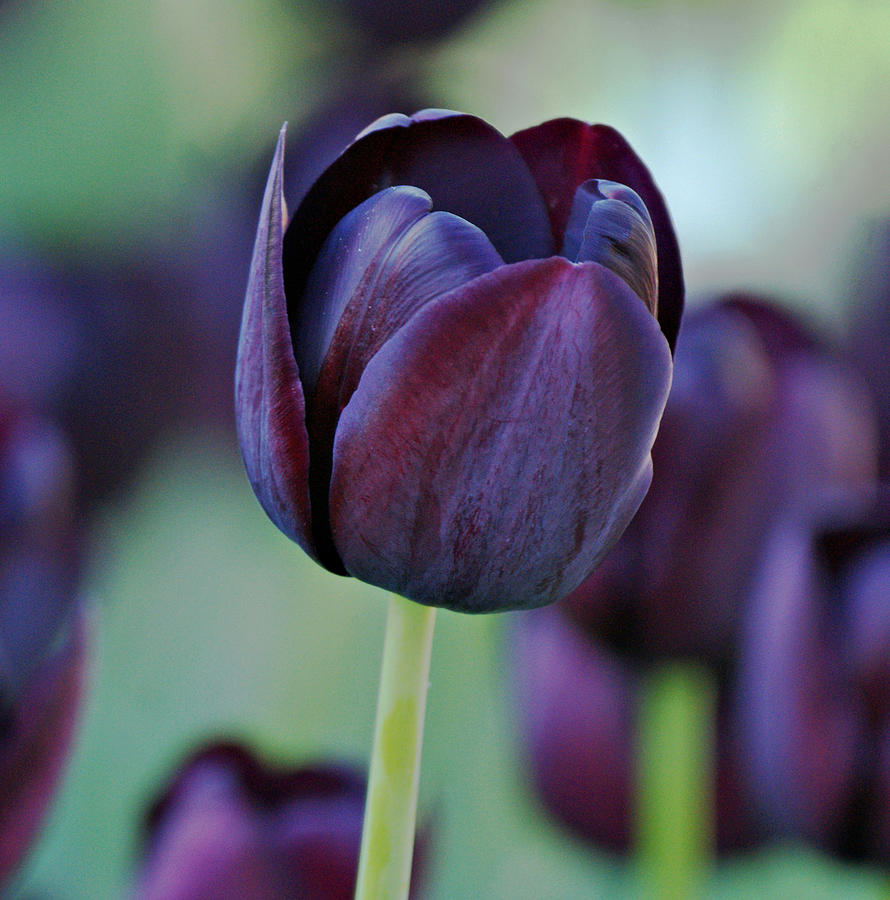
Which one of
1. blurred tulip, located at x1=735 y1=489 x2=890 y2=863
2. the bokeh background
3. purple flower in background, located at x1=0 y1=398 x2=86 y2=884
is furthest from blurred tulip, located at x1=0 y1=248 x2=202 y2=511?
blurred tulip, located at x1=735 y1=489 x2=890 y2=863

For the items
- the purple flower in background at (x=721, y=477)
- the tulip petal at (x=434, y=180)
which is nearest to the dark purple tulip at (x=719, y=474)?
the purple flower in background at (x=721, y=477)

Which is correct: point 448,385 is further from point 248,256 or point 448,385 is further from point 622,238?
point 248,256

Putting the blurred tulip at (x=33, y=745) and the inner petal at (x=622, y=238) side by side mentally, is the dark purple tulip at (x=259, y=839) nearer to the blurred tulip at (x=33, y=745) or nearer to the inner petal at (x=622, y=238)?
the blurred tulip at (x=33, y=745)

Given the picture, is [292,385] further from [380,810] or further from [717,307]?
[717,307]

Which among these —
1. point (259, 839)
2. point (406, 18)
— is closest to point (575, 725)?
point (259, 839)

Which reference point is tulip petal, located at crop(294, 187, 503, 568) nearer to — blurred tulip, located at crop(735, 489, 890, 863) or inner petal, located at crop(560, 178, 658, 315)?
inner petal, located at crop(560, 178, 658, 315)
